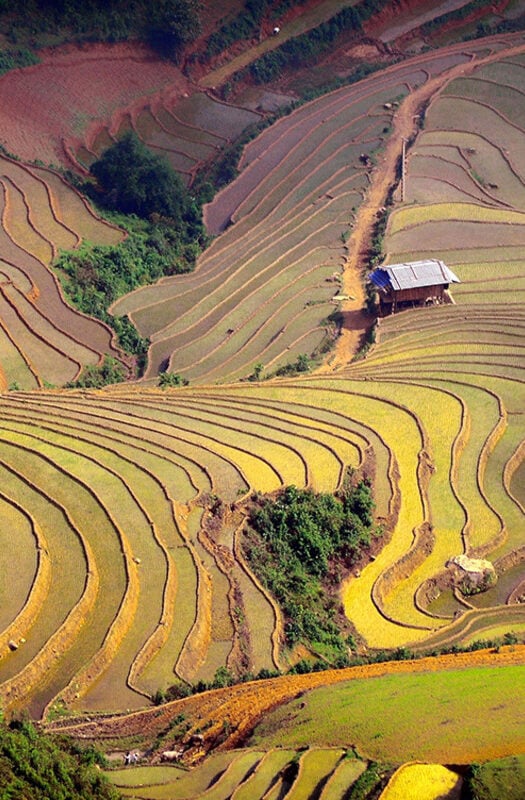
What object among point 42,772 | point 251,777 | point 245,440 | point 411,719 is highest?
point 245,440

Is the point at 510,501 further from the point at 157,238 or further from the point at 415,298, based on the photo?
the point at 157,238

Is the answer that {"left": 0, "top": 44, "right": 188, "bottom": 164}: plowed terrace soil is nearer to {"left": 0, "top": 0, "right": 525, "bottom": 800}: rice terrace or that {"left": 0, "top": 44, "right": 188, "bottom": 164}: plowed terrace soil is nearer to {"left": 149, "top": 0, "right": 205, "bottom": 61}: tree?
{"left": 0, "top": 0, "right": 525, "bottom": 800}: rice terrace

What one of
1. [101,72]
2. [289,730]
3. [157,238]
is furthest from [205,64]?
[289,730]

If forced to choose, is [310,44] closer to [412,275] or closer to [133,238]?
[133,238]

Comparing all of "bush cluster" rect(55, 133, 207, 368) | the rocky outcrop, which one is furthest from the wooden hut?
the rocky outcrop

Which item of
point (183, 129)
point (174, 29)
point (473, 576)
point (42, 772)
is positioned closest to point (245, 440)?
point (473, 576)

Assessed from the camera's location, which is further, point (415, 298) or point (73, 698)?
point (415, 298)

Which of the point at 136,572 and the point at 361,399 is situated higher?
the point at 361,399
